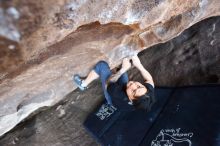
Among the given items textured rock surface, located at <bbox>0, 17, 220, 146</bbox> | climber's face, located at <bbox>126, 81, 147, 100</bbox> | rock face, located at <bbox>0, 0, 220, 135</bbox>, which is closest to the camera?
rock face, located at <bbox>0, 0, 220, 135</bbox>

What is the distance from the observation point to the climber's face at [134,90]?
2.18 m

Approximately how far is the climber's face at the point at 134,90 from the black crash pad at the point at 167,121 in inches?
15.2

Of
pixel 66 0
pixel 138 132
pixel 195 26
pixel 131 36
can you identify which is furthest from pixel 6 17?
pixel 195 26

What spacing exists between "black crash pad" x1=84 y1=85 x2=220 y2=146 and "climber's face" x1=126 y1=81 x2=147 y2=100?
0.39 metres

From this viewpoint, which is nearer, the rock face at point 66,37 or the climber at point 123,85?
the rock face at point 66,37

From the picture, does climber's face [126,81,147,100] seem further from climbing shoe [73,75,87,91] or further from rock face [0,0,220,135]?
climbing shoe [73,75,87,91]

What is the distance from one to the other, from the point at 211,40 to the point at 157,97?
31.0 inches

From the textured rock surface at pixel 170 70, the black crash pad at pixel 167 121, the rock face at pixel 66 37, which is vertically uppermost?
the rock face at pixel 66 37

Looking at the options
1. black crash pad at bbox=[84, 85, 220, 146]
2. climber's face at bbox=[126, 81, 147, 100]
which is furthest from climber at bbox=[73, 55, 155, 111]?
black crash pad at bbox=[84, 85, 220, 146]

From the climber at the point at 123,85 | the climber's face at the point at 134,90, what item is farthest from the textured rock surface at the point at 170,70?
the climber's face at the point at 134,90

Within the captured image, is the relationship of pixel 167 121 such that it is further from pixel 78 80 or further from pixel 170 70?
pixel 78 80

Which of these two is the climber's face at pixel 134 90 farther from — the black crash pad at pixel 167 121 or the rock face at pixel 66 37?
the black crash pad at pixel 167 121

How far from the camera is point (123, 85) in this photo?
240 cm

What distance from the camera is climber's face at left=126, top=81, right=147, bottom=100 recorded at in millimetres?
2176
